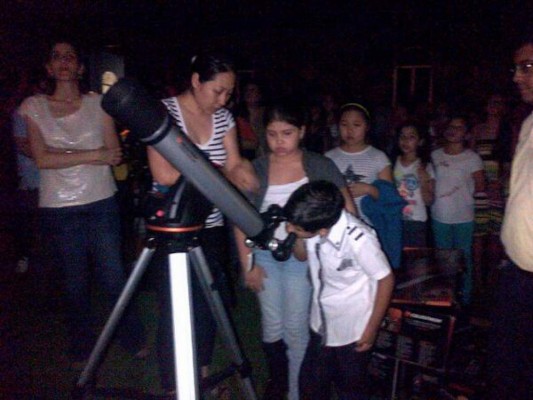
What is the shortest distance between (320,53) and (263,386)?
997 cm

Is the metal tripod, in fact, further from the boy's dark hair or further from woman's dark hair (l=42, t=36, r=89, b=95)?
woman's dark hair (l=42, t=36, r=89, b=95)

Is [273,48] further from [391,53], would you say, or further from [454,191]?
[454,191]

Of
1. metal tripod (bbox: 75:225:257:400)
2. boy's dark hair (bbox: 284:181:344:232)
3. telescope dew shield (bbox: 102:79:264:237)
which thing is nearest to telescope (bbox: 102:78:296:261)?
telescope dew shield (bbox: 102:79:264:237)

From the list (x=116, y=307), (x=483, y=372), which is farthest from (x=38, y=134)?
(x=483, y=372)

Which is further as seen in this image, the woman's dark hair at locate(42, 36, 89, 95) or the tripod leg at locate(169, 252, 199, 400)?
the woman's dark hair at locate(42, 36, 89, 95)

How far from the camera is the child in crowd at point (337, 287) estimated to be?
2035 millimetres

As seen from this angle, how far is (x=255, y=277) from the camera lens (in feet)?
7.85

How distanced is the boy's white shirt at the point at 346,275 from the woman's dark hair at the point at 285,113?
0.48 m

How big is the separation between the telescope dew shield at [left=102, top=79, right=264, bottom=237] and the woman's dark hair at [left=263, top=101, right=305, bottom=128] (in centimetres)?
102

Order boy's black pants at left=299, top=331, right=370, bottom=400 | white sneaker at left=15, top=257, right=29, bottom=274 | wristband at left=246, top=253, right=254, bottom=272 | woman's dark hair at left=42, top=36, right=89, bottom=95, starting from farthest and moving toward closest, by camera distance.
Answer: white sneaker at left=15, top=257, right=29, bottom=274 → woman's dark hair at left=42, top=36, right=89, bottom=95 → wristband at left=246, top=253, right=254, bottom=272 → boy's black pants at left=299, top=331, right=370, bottom=400

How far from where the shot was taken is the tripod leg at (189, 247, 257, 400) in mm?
1706

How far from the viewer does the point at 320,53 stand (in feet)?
39.0

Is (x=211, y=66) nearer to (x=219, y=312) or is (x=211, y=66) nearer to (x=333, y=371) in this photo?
(x=219, y=312)

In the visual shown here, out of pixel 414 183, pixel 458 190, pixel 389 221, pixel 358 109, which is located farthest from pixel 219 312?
pixel 458 190
